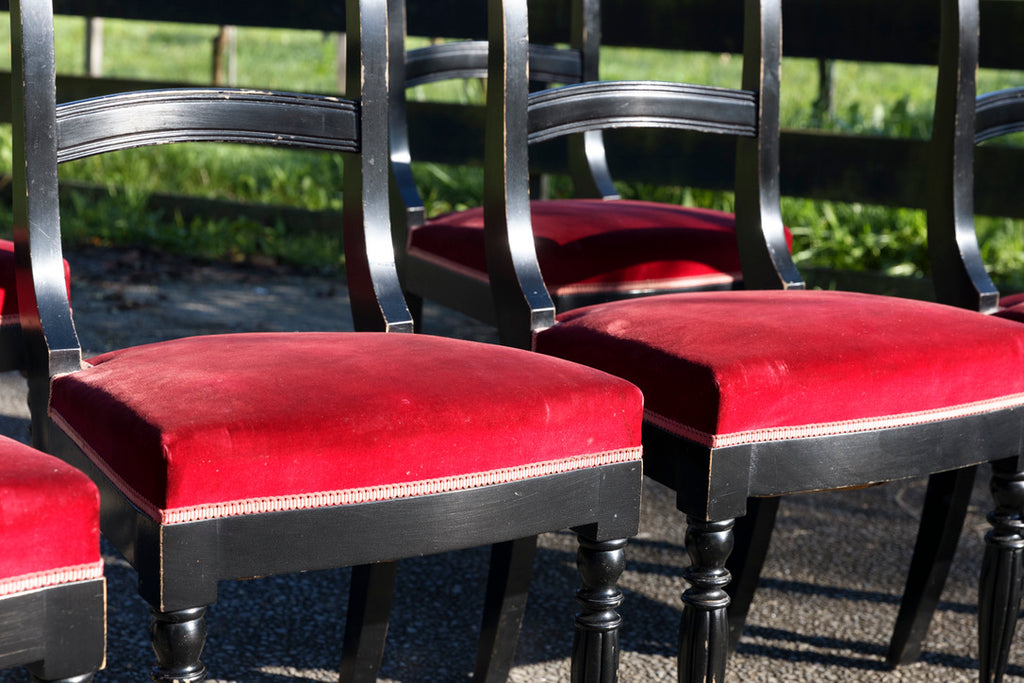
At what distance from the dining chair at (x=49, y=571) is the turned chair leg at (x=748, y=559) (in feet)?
3.76

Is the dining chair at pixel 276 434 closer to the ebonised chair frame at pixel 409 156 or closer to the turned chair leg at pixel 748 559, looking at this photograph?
the ebonised chair frame at pixel 409 156

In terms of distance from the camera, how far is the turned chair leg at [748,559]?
186 centimetres

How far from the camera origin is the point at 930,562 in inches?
71.2

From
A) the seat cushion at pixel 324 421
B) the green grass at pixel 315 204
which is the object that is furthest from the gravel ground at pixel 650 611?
the green grass at pixel 315 204

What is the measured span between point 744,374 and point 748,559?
71 cm

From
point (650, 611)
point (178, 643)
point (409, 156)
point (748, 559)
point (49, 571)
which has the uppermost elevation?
point (409, 156)

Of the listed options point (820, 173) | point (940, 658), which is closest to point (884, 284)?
point (820, 173)

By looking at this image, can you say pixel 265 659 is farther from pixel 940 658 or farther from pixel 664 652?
pixel 940 658

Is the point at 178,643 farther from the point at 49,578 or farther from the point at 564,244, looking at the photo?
the point at 564,244

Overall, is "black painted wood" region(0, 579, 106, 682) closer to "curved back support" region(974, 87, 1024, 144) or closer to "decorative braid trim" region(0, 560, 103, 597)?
"decorative braid trim" region(0, 560, 103, 597)

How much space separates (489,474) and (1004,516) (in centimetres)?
77

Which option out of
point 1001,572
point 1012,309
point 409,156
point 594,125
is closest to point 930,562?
point 1001,572

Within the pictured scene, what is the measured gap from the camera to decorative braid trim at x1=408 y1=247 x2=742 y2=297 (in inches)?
73.8

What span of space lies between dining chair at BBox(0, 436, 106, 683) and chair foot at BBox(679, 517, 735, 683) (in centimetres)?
62
